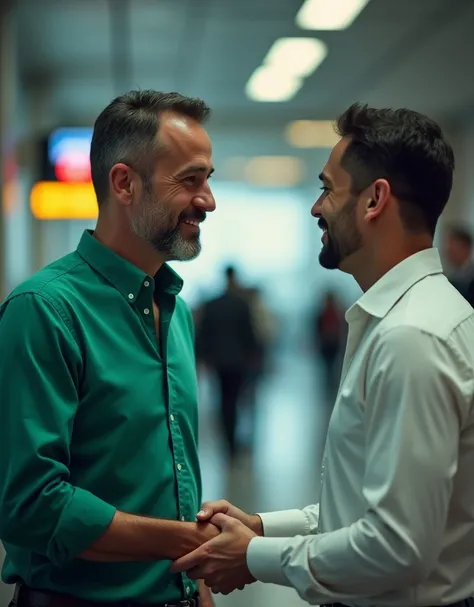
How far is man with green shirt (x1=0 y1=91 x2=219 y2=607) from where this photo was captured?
1852 mm

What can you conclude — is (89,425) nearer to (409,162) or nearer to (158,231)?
(158,231)

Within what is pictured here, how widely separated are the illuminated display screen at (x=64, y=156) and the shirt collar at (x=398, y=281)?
26.8 feet

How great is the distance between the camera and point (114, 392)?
1984mm

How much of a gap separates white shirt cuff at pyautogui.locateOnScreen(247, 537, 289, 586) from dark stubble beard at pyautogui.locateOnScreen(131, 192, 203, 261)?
0.73 m

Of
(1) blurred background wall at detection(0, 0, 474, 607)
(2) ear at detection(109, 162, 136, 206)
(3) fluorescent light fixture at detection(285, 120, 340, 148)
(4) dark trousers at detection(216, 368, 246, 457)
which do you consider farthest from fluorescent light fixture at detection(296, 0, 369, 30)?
(2) ear at detection(109, 162, 136, 206)

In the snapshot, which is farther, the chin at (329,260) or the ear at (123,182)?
the ear at (123,182)

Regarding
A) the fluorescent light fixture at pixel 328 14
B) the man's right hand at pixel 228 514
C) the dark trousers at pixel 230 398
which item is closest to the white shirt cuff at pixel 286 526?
the man's right hand at pixel 228 514

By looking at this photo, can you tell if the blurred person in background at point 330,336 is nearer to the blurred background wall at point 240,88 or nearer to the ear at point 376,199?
the blurred background wall at point 240,88

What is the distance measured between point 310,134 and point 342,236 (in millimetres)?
15943

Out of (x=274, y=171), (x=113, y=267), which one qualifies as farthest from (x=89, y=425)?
(x=274, y=171)

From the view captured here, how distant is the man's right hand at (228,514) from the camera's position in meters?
2.06

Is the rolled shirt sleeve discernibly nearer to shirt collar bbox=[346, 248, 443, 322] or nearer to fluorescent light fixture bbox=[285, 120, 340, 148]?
shirt collar bbox=[346, 248, 443, 322]

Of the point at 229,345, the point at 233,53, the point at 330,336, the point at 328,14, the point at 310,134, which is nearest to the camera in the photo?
the point at 328,14

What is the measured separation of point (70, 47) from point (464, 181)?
27.8ft
